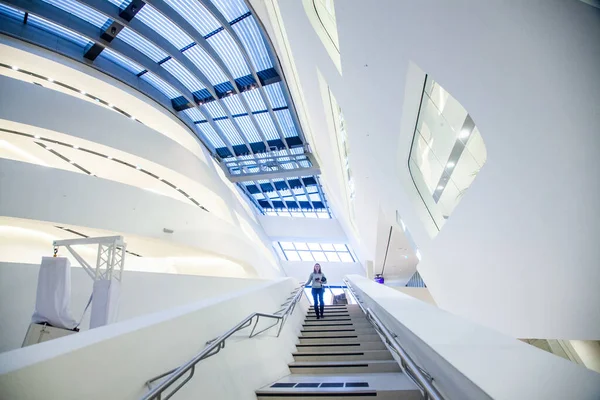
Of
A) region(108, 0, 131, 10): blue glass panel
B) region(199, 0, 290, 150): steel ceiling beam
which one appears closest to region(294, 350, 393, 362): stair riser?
region(199, 0, 290, 150): steel ceiling beam

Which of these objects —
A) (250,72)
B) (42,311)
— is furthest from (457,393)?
(250,72)

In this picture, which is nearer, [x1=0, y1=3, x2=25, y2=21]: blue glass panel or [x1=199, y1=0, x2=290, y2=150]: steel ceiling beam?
[x1=0, y1=3, x2=25, y2=21]: blue glass panel

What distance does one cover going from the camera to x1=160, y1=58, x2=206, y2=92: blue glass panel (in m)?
13.7

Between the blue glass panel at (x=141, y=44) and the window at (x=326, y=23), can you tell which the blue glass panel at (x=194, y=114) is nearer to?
the blue glass panel at (x=141, y=44)

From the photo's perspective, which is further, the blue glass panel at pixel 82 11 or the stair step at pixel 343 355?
the blue glass panel at pixel 82 11

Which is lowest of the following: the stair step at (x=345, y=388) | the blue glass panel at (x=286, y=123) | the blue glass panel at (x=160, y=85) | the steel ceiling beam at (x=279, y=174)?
the stair step at (x=345, y=388)

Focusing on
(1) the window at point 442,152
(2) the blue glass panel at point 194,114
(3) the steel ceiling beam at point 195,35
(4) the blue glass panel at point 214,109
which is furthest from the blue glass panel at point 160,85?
(1) the window at point 442,152

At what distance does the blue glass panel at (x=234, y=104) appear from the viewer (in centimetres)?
1557

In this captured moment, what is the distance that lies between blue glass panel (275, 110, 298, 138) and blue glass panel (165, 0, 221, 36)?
5.44m

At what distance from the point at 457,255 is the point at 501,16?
4.06 meters

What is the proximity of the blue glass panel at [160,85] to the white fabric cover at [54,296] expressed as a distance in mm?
11123

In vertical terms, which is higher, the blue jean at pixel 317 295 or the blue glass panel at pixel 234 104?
the blue glass panel at pixel 234 104

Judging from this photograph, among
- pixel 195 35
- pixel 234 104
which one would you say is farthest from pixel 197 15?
pixel 234 104

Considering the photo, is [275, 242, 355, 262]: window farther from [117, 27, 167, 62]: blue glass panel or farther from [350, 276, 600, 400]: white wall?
[350, 276, 600, 400]: white wall
